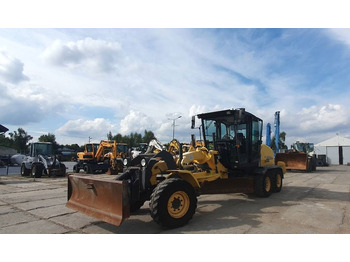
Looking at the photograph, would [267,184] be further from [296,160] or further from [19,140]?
[19,140]

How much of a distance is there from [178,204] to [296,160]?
17542 millimetres

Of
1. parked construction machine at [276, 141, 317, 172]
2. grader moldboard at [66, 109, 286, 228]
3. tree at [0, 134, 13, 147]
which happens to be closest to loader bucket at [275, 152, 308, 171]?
parked construction machine at [276, 141, 317, 172]

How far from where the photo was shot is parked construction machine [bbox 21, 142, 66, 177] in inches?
695

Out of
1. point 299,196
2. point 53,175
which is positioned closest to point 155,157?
point 299,196

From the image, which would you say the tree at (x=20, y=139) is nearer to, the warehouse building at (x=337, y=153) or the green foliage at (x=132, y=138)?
the green foliage at (x=132, y=138)

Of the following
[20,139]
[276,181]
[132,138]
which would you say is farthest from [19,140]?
[276,181]

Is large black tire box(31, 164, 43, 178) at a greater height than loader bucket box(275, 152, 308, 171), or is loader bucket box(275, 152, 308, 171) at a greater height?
loader bucket box(275, 152, 308, 171)

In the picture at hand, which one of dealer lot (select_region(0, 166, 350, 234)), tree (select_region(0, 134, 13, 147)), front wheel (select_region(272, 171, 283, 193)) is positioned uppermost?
tree (select_region(0, 134, 13, 147))

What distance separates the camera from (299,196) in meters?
8.88

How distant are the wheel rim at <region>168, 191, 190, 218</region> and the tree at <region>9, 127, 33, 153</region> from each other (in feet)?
331

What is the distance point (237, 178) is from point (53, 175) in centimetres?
1453

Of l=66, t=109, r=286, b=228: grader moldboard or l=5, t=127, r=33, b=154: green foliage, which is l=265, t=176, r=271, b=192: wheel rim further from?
l=5, t=127, r=33, b=154: green foliage

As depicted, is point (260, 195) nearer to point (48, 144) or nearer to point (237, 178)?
point (237, 178)

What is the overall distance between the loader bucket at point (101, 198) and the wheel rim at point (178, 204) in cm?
90
